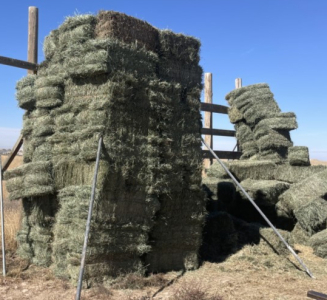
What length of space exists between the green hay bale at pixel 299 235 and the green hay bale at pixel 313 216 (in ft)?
0.45

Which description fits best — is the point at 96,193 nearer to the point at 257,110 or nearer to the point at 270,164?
the point at 270,164

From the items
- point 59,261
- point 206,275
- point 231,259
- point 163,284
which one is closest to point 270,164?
point 231,259

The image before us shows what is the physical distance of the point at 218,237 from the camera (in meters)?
8.79

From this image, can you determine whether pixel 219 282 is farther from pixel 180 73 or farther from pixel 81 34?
pixel 81 34

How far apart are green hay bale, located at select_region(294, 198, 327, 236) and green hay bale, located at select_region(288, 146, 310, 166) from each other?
2172 millimetres

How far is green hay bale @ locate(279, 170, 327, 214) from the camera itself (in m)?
9.39

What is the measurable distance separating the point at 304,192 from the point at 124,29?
227 inches

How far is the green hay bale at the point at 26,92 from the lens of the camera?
826 cm

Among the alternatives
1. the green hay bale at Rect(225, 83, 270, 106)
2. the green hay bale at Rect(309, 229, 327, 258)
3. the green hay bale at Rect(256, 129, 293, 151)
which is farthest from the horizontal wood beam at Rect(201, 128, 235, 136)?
the green hay bale at Rect(309, 229, 327, 258)

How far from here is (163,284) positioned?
659cm

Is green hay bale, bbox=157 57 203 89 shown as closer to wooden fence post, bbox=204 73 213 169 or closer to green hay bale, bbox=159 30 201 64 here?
green hay bale, bbox=159 30 201 64

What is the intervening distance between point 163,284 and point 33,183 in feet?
9.56

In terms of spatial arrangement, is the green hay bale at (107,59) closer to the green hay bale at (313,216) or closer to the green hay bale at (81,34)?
the green hay bale at (81,34)

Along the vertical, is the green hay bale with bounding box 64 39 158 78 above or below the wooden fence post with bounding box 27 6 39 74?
below
